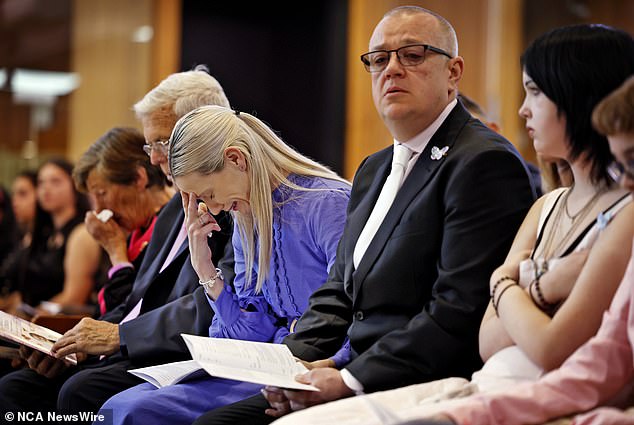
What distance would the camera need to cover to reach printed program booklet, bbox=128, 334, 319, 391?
2189mm

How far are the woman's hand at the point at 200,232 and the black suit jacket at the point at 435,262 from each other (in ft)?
2.03

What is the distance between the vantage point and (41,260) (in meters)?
6.30

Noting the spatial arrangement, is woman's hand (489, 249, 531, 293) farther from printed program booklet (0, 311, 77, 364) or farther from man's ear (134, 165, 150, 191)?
man's ear (134, 165, 150, 191)

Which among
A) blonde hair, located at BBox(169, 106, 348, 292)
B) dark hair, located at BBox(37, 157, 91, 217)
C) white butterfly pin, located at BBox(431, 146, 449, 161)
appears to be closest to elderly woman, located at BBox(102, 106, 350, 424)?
blonde hair, located at BBox(169, 106, 348, 292)

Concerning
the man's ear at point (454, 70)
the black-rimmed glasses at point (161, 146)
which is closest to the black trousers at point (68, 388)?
the black-rimmed glasses at point (161, 146)

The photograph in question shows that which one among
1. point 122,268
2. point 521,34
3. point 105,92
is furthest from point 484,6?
point 122,268

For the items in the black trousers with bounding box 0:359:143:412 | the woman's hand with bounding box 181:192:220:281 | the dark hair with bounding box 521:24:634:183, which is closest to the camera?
the dark hair with bounding box 521:24:634:183

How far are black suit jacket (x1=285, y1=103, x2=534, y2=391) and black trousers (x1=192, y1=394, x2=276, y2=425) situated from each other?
21 centimetres

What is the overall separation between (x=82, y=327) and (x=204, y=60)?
5.74m

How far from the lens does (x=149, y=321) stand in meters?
3.47

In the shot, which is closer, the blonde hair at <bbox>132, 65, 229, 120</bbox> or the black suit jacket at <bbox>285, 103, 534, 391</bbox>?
the black suit jacket at <bbox>285, 103, 534, 391</bbox>

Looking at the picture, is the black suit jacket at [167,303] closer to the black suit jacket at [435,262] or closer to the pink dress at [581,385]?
the black suit jacket at [435,262]

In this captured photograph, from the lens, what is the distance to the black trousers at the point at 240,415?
254 centimetres

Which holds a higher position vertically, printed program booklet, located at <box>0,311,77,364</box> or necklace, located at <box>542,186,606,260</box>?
necklace, located at <box>542,186,606,260</box>
